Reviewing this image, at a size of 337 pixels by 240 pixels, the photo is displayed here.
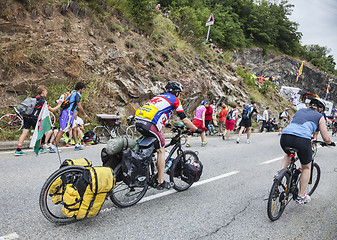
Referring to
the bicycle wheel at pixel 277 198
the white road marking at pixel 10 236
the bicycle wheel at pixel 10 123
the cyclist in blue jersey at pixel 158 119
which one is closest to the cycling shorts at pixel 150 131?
the cyclist in blue jersey at pixel 158 119

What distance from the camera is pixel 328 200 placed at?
491 centimetres

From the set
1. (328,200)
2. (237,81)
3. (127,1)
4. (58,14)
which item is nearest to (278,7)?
(237,81)

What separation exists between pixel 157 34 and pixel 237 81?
400 inches

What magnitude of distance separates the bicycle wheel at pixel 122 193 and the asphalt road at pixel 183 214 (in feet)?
0.38

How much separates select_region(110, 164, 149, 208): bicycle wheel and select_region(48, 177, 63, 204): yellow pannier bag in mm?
730

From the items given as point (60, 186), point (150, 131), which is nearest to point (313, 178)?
point (150, 131)

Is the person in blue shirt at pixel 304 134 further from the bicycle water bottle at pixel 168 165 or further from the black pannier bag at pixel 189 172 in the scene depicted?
the bicycle water bottle at pixel 168 165

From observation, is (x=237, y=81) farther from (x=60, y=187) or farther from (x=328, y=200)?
(x=60, y=187)

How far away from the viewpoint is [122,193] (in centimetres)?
379

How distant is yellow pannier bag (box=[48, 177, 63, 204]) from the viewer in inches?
121

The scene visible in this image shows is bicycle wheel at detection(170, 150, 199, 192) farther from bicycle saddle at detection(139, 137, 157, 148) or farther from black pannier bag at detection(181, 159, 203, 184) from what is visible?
bicycle saddle at detection(139, 137, 157, 148)

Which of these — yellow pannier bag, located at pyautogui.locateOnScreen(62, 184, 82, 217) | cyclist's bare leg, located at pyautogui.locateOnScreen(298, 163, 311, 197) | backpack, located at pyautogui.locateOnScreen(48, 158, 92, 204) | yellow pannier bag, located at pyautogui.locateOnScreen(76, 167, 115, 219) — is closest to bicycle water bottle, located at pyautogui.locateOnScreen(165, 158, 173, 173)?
yellow pannier bag, located at pyautogui.locateOnScreen(76, 167, 115, 219)

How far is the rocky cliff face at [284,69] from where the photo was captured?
42.0 metres

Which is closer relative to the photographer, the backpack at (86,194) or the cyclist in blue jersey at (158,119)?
the backpack at (86,194)
